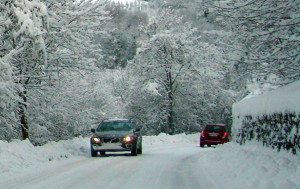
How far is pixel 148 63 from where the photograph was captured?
4734 centimetres

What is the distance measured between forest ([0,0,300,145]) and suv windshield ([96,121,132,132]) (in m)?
2.75

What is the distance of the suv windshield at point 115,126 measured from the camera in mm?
20878

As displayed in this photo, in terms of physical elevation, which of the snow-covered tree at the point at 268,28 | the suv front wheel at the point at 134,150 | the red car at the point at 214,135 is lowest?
the red car at the point at 214,135

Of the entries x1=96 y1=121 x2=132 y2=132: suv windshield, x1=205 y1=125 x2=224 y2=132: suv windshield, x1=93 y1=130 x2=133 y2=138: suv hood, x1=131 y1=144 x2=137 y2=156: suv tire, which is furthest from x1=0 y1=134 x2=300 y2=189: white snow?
x1=205 y1=125 x2=224 y2=132: suv windshield

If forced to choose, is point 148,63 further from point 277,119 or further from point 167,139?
point 277,119

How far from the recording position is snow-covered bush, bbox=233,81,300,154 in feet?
34.4

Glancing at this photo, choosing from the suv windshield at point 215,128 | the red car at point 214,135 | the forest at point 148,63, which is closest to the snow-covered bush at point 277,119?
the forest at point 148,63

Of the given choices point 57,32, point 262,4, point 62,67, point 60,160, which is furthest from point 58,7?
point 262,4

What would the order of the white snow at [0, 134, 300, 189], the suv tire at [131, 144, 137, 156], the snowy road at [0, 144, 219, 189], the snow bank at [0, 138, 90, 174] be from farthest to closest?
the suv tire at [131, 144, 137, 156] < the snow bank at [0, 138, 90, 174] < the snowy road at [0, 144, 219, 189] < the white snow at [0, 134, 300, 189]

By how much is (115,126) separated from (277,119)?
10260 millimetres

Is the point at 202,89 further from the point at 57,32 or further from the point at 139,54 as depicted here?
the point at 57,32

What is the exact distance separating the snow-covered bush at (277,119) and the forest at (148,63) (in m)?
0.68

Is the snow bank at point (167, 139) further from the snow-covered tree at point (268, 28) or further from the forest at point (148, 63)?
the snow-covered tree at point (268, 28)

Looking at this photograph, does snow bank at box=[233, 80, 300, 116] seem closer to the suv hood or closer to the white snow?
the white snow
